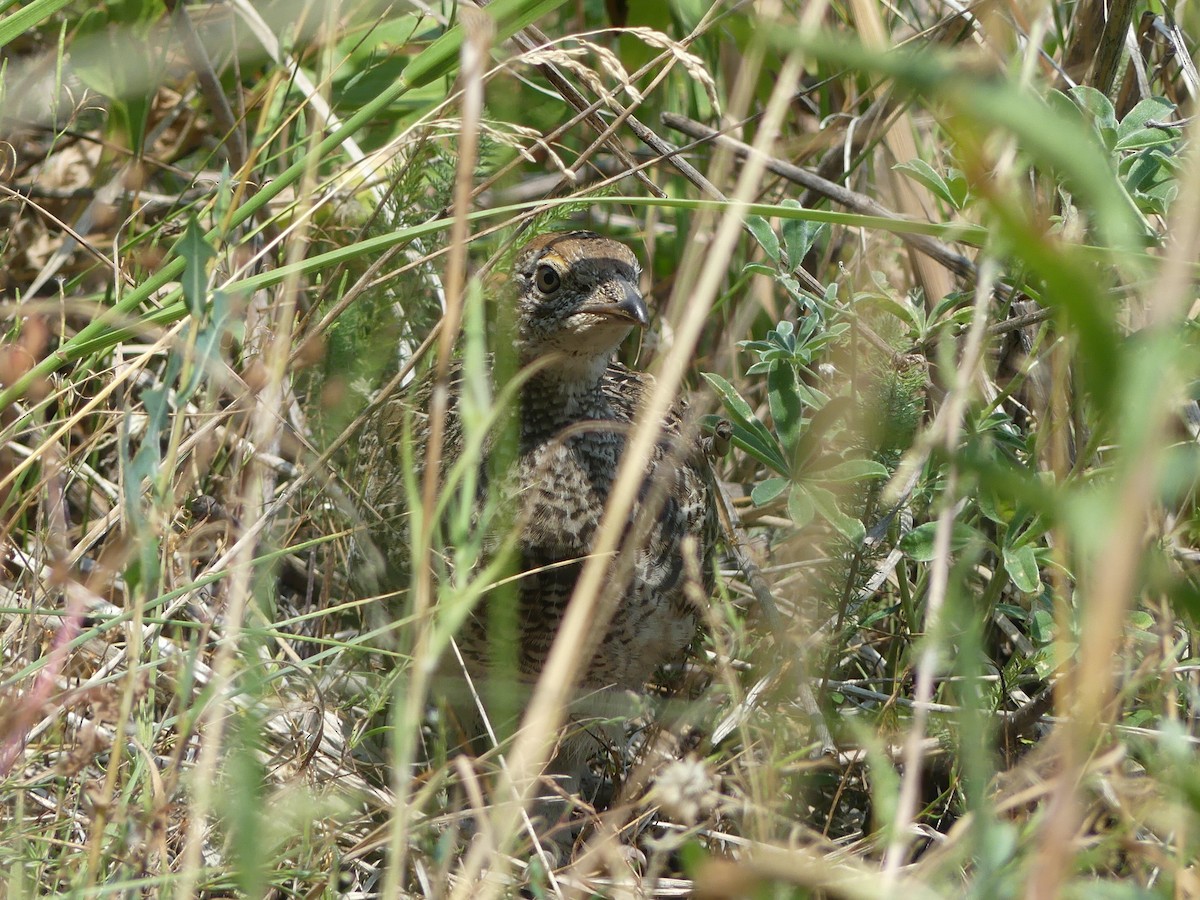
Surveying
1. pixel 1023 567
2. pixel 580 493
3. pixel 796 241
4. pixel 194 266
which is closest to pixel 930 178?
pixel 796 241

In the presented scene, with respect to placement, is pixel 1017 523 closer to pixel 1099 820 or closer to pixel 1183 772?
pixel 1099 820

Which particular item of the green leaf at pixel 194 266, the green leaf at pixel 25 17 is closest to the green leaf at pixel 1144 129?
the green leaf at pixel 194 266

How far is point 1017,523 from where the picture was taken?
6.45 ft

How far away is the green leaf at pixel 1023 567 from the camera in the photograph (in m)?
1.93

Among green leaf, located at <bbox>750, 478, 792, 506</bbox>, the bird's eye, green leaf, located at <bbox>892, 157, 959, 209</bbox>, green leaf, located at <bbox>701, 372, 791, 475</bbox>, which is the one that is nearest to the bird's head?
the bird's eye

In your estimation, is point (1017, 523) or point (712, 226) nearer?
point (1017, 523)

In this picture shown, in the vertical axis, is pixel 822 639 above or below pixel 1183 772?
below

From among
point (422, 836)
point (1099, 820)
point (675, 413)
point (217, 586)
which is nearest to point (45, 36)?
point (217, 586)

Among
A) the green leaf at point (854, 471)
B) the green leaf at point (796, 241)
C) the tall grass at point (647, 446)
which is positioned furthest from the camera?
the green leaf at point (796, 241)

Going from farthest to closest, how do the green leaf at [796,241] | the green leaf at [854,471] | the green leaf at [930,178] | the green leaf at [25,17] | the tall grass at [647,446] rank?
the green leaf at [796,241] < the green leaf at [930,178] < the green leaf at [854,471] < the green leaf at [25,17] < the tall grass at [647,446]

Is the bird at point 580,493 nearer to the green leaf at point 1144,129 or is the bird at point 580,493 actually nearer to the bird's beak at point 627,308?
the bird's beak at point 627,308

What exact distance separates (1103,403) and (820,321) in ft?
4.27

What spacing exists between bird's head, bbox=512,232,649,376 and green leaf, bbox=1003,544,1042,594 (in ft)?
2.31

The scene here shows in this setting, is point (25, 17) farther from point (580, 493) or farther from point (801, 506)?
point (801, 506)
